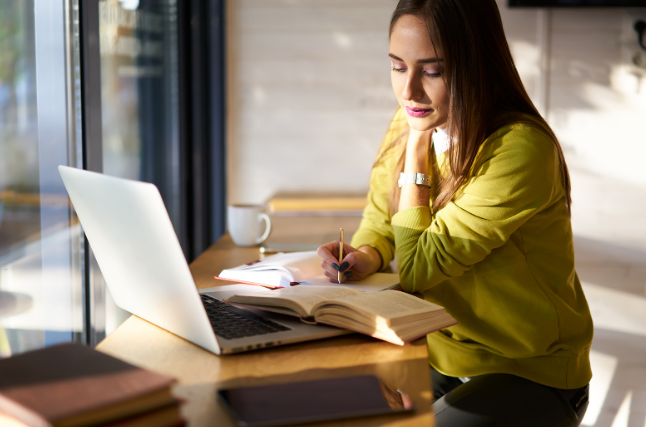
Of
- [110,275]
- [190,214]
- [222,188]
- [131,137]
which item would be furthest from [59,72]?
[222,188]

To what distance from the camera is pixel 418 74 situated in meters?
1.09

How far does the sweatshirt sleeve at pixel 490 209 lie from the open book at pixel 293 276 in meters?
0.06

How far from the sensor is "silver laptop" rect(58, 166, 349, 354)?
674mm

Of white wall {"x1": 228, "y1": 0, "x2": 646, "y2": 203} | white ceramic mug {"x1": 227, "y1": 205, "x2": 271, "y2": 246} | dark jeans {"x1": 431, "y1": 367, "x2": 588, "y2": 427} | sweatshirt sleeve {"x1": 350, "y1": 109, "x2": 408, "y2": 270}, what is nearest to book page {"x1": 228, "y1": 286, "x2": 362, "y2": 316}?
dark jeans {"x1": 431, "y1": 367, "x2": 588, "y2": 427}

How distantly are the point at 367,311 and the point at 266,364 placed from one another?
0.15m

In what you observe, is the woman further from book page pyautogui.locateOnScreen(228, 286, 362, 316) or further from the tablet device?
the tablet device

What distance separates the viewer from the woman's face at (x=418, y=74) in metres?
1.07

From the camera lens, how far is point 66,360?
56cm

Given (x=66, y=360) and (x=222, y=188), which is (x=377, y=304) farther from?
(x=222, y=188)

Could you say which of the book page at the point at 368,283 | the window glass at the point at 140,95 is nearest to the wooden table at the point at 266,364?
the book page at the point at 368,283

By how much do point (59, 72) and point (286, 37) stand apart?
147cm

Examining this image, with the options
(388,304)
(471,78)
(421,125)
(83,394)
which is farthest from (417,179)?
(83,394)

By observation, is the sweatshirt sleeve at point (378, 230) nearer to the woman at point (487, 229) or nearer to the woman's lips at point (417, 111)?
the woman at point (487, 229)

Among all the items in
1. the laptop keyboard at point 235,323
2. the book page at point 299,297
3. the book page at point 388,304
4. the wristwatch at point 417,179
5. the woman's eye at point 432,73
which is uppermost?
the woman's eye at point 432,73
